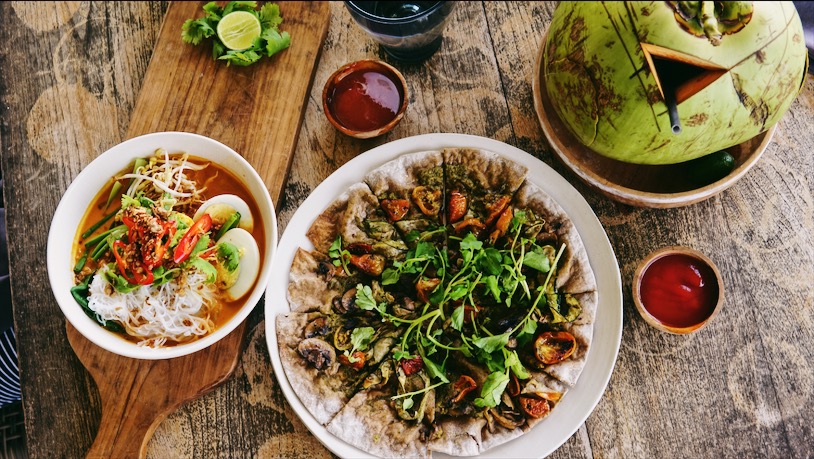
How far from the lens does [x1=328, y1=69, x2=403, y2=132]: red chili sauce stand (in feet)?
9.78

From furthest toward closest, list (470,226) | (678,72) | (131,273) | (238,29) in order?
1. (238,29)
2. (470,226)
3. (131,273)
4. (678,72)

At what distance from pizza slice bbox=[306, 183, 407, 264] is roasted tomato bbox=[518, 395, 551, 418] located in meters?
0.82

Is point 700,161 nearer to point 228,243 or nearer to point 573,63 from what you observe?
point 573,63

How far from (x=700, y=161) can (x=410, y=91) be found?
4.52 feet

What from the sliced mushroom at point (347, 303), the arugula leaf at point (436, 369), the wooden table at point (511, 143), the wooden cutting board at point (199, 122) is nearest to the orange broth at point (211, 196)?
the wooden cutting board at point (199, 122)

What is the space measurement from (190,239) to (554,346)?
157cm

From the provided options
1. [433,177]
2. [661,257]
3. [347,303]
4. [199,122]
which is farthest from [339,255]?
[661,257]

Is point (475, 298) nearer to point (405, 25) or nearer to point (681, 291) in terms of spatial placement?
point (681, 291)

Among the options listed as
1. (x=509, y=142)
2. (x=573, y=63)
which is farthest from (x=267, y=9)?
(x=573, y=63)

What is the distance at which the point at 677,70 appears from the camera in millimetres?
2289

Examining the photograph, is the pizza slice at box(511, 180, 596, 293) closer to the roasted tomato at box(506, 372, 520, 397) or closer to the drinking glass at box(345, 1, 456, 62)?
the roasted tomato at box(506, 372, 520, 397)

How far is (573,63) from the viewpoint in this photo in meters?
2.35

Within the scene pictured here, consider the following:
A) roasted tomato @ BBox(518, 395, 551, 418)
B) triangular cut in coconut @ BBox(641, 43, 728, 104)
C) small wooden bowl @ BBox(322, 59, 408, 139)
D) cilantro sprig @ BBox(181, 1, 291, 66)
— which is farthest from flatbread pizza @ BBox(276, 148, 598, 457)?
cilantro sprig @ BBox(181, 1, 291, 66)

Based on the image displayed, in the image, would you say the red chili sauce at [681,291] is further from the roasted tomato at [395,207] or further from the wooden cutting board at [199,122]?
the wooden cutting board at [199,122]
